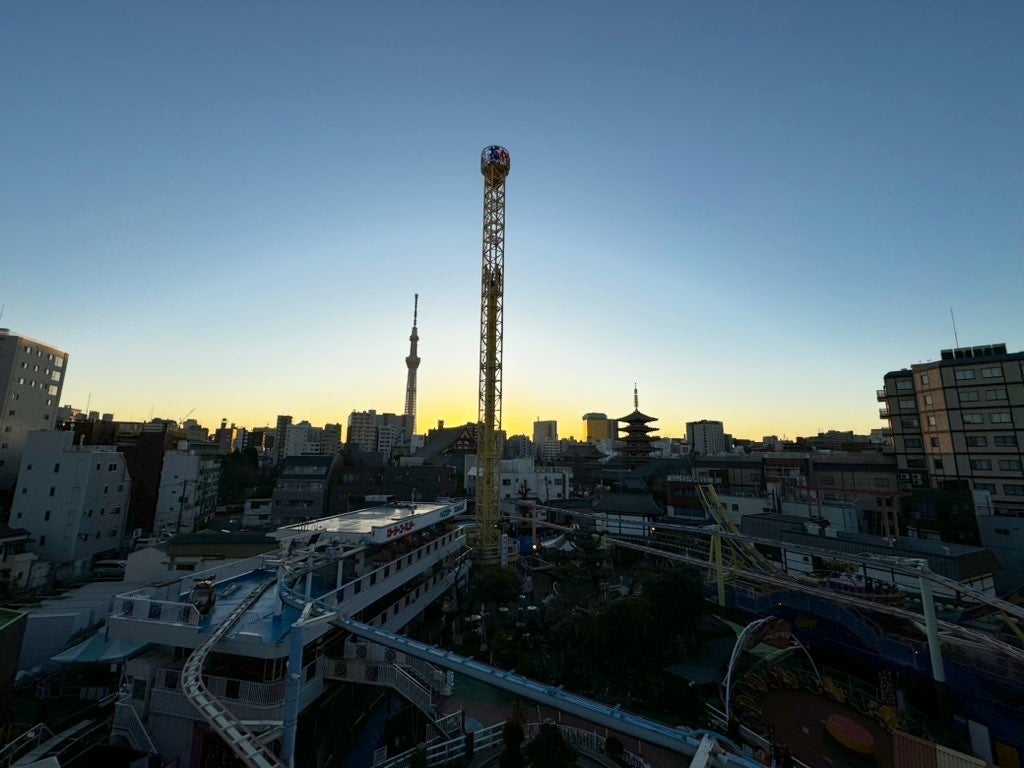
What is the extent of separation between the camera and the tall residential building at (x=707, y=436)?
184875 millimetres

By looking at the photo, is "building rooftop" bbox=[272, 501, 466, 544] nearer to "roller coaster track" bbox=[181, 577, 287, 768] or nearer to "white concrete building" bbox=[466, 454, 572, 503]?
"roller coaster track" bbox=[181, 577, 287, 768]

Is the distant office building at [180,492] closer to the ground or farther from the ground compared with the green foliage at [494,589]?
farther from the ground

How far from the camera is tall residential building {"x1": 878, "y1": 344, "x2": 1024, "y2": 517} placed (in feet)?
149

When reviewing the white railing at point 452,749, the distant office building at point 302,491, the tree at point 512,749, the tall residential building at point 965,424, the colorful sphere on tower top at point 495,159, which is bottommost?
the white railing at point 452,749

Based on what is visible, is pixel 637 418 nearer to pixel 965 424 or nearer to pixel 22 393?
pixel 965 424

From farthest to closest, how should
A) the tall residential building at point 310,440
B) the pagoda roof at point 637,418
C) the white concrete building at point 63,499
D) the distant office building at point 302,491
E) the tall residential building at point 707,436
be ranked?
the tall residential building at point 707,436 < the tall residential building at point 310,440 < the pagoda roof at point 637,418 < the distant office building at point 302,491 < the white concrete building at point 63,499

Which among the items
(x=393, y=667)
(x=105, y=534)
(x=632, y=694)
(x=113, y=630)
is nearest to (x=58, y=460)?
(x=105, y=534)

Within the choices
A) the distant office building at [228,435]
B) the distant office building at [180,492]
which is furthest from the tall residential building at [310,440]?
the distant office building at [180,492]

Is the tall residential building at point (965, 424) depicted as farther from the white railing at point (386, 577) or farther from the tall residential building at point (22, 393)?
the tall residential building at point (22, 393)

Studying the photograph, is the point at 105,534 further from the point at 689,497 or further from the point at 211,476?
the point at 689,497

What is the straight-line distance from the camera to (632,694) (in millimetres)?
18781

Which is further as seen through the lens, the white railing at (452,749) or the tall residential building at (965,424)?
the tall residential building at (965,424)

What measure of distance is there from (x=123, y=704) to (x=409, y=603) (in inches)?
489

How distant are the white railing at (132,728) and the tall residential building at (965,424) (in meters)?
63.7
